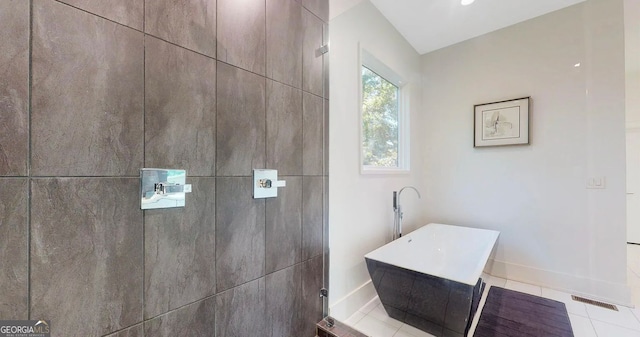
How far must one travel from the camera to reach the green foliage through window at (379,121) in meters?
2.53

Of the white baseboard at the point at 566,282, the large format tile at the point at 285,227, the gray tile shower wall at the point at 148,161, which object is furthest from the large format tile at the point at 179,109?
the white baseboard at the point at 566,282

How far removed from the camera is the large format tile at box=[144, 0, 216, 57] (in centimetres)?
94

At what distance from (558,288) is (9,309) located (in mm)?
3886

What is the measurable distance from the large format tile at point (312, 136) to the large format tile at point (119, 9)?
883mm

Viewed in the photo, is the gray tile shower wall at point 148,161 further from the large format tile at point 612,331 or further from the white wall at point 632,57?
the white wall at point 632,57

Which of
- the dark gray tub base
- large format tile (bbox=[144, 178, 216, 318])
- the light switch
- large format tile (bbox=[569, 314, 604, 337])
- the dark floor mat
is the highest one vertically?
the light switch

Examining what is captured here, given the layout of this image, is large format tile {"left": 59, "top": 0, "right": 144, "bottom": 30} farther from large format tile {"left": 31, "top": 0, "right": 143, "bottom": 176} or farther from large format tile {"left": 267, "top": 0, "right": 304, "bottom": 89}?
large format tile {"left": 267, "top": 0, "right": 304, "bottom": 89}

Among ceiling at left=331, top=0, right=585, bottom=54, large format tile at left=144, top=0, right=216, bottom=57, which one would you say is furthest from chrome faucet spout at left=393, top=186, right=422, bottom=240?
large format tile at left=144, top=0, right=216, bottom=57

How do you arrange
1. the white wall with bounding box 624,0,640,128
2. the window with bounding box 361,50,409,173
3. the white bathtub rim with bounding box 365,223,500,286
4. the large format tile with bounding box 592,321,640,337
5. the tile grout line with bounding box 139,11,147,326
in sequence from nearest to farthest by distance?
the tile grout line with bounding box 139,11,147,326
the white bathtub rim with bounding box 365,223,500,286
the large format tile with bounding box 592,321,640,337
the white wall with bounding box 624,0,640,128
the window with bounding box 361,50,409,173

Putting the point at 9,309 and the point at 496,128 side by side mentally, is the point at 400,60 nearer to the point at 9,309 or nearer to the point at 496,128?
the point at 496,128

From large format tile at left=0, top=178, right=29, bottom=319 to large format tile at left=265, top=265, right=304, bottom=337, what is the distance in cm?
88

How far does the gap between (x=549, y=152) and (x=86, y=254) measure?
12.2 feet

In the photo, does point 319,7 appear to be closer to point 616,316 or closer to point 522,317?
A: point 522,317

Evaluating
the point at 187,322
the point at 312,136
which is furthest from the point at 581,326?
the point at 187,322
